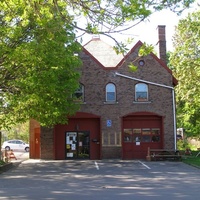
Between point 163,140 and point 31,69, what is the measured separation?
14860mm

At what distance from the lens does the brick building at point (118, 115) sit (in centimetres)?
3062

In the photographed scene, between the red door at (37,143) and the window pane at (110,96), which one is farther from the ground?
the window pane at (110,96)

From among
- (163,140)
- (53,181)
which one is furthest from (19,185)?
(163,140)

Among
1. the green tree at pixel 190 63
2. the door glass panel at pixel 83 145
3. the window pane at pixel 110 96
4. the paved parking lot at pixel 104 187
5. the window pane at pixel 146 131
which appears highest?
the green tree at pixel 190 63

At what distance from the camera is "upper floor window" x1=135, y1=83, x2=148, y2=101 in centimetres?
3105

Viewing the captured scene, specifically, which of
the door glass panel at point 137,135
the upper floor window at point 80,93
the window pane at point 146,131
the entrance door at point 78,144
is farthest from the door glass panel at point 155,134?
the upper floor window at point 80,93

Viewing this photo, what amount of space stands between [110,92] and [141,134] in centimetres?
424

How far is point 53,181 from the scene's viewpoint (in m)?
16.6

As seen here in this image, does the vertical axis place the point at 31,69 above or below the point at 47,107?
above

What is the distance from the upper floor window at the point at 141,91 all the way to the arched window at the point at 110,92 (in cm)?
181

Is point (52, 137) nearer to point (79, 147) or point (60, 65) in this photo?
point (79, 147)

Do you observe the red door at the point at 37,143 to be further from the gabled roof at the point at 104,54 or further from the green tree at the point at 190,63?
the green tree at the point at 190,63

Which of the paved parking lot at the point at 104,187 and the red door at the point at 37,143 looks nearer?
the paved parking lot at the point at 104,187

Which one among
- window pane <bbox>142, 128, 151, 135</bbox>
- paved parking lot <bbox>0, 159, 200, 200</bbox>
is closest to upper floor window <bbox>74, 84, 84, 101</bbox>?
window pane <bbox>142, 128, 151, 135</bbox>
